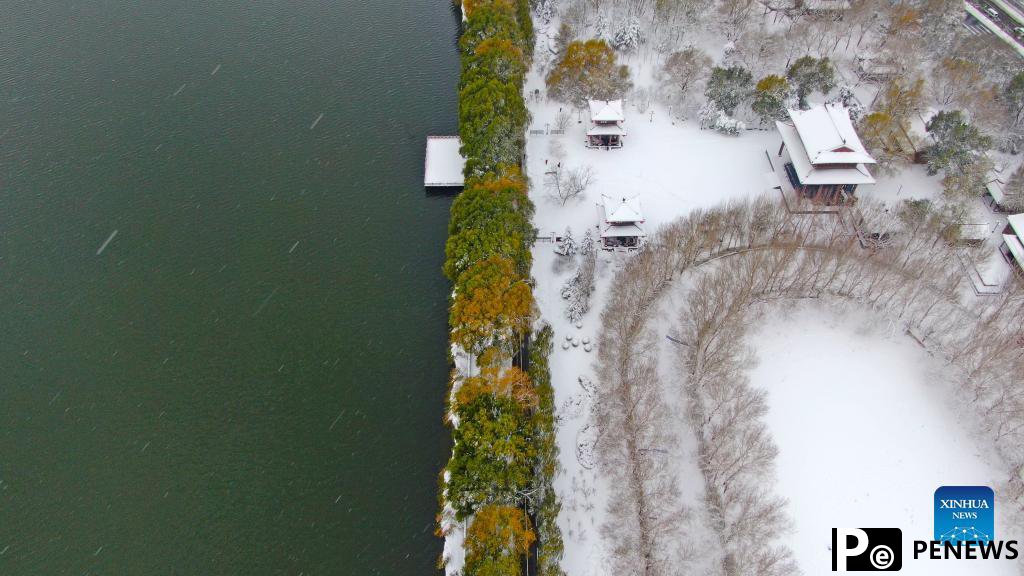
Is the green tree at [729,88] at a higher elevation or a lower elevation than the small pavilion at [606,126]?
higher

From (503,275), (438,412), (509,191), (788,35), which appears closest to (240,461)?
(438,412)

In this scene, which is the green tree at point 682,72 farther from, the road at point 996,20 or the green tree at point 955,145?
the road at point 996,20

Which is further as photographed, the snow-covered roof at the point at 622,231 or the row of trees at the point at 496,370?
the snow-covered roof at the point at 622,231

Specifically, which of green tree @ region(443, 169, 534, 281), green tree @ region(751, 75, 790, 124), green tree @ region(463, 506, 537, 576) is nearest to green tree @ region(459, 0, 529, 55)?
green tree @ region(443, 169, 534, 281)

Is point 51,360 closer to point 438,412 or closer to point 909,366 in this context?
point 438,412

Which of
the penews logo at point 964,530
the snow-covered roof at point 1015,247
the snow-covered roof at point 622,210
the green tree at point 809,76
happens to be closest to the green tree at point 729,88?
the green tree at point 809,76

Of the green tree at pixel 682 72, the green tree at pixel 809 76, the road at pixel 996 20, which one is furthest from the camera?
the road at pixel 996 20

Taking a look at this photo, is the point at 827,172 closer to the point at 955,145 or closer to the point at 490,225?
the point at 955,145
